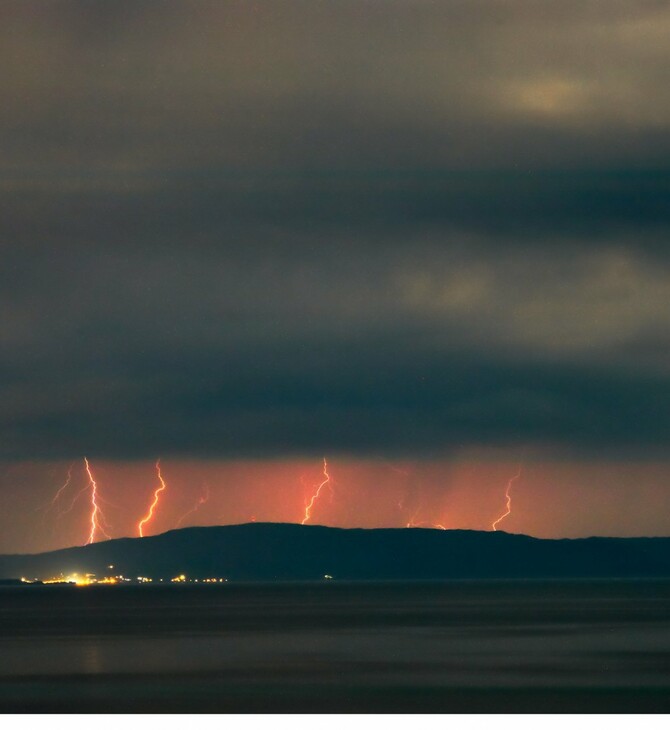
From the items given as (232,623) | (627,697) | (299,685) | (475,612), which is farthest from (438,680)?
(475,612)

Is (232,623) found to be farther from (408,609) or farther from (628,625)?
(408,609)

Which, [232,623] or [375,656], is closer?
[375,656]

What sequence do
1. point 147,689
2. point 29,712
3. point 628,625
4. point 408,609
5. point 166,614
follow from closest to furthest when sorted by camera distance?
point 29,712 → point 147,689 → point 628,625 → point 166,614 → point 408,609

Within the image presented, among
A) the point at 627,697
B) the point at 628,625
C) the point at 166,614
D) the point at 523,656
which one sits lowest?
the point at 627,697

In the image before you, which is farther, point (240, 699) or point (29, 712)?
point (240, 699)

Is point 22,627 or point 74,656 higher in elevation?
point 22,627

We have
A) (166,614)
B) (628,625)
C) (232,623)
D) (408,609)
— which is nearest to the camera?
(628,625)

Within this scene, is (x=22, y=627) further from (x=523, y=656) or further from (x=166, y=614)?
(x=523, y=656)

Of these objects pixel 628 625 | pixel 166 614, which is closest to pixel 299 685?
pixel 628 625

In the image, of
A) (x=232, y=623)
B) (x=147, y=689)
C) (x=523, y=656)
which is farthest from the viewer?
(x=232, y=623)
